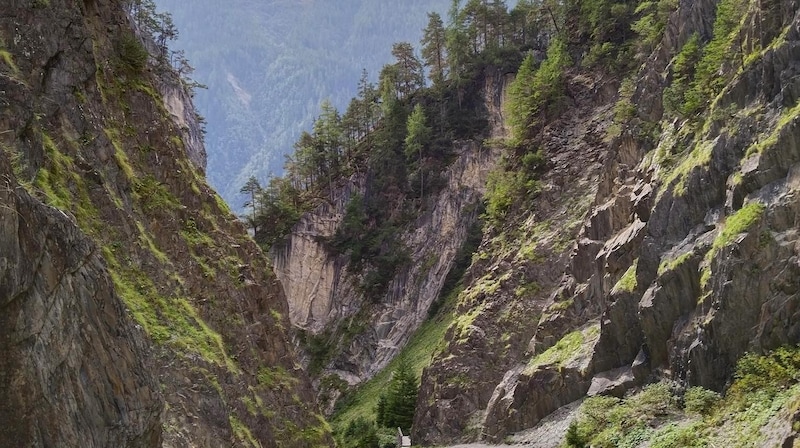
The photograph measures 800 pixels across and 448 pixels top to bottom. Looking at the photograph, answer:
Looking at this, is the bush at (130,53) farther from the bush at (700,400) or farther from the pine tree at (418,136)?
the pine tree at (418,136)

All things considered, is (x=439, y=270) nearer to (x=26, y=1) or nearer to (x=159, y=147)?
(x=159, y=147)

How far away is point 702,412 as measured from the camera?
2400cm

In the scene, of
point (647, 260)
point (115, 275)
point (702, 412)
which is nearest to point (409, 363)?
point (647, 260)

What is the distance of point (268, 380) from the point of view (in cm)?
3034

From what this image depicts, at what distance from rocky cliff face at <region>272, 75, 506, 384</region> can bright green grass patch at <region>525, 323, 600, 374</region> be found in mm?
25936

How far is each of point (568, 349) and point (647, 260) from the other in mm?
7441

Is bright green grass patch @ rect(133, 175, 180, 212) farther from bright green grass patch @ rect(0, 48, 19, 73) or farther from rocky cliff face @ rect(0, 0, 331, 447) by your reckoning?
bright green grass patch @ rect(0, 48, 19, 73)

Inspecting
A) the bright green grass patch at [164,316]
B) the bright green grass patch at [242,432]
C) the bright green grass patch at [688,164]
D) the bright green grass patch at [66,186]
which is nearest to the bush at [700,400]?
the bright green grass patch at [688,164]

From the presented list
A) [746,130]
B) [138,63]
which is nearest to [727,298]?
[746,130]

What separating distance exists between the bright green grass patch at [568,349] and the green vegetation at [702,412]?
535 cm

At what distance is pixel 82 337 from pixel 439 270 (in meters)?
51.9

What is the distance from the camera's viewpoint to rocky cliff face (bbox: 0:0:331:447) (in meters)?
11.3

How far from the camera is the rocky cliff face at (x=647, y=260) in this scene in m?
24.5

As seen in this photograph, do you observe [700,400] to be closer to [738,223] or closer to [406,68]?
[738,223]
